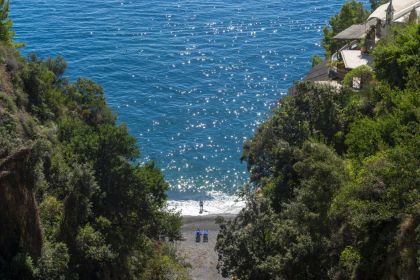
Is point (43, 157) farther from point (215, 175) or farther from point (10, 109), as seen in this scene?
point (215, 175)

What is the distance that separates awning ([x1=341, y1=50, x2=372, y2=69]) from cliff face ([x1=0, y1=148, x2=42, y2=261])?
3059 centimetres

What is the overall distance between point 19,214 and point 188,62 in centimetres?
6869

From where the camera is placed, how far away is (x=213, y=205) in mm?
66938

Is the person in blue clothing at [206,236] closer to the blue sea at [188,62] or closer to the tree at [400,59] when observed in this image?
the blue sea at [188,62]

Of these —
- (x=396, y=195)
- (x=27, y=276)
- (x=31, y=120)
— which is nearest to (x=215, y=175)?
(x=31, y=120)

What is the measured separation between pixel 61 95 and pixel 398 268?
3821cm

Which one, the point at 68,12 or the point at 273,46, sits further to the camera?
the point at 68,12

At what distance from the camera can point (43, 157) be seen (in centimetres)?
4009

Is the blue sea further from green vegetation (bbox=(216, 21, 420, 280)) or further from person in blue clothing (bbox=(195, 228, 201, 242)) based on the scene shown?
green vegetation (bbox=(216, 21, 420, 280))

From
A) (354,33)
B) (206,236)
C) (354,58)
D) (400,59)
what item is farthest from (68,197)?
(354,33)

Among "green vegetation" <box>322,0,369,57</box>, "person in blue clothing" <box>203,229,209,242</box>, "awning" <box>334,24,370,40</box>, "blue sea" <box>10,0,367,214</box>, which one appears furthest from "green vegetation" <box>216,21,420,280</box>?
"blue sea" <box>10,0,367,214</box>

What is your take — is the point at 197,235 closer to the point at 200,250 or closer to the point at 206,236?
the point at 206,236

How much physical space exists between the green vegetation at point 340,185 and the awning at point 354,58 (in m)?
4.65

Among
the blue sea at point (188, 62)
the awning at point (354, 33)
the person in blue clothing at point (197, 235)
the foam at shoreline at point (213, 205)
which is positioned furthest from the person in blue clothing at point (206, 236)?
the awning at point (354, 33)
